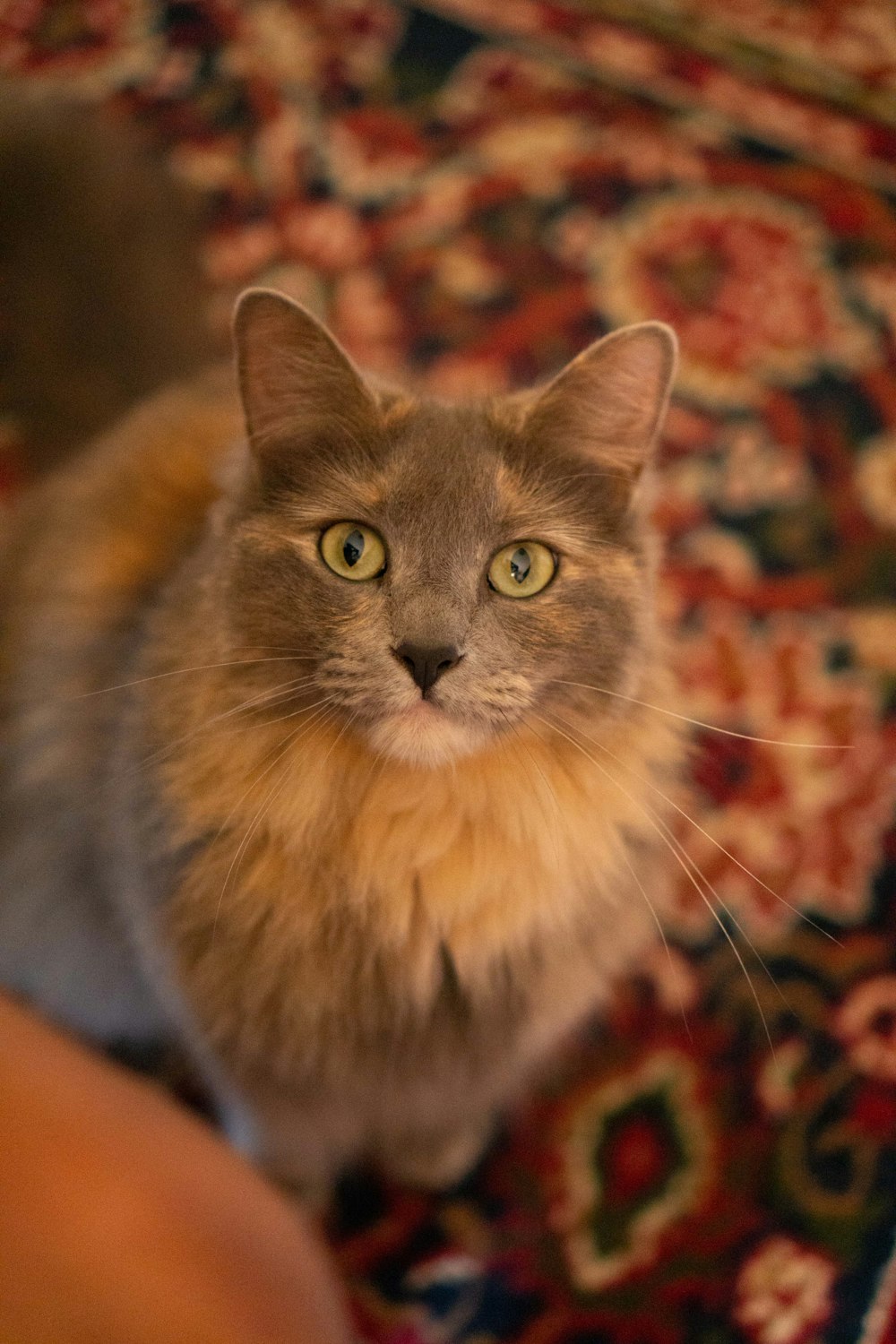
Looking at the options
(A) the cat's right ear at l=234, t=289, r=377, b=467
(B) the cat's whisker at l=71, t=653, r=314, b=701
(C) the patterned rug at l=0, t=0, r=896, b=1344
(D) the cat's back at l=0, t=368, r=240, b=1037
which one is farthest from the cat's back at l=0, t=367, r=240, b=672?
(C) the patterned rug at l=0, t=0, r=896, b=1344

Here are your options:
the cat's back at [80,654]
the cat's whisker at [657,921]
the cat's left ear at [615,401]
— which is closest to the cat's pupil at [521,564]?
the cat's left ear at [615,401]

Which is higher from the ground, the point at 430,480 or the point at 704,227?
the point at 704,227

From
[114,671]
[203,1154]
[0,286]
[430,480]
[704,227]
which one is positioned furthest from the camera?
[704,227]

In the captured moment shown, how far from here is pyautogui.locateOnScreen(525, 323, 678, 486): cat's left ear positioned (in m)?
0.81

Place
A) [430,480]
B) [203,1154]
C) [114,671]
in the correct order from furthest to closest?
[114,671] < [203,1154] < [430,480]

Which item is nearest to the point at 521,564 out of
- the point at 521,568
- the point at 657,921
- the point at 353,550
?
the point at 521,568

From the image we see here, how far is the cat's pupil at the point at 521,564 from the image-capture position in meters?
0.83

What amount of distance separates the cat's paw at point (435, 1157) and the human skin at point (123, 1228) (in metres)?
0.25

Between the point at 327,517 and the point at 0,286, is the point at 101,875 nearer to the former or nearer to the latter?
the point at 327,517

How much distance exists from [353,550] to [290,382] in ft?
0.49

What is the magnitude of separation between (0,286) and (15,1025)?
→ 0.88 m

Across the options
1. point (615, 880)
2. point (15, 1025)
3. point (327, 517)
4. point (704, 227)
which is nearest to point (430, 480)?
point (327, 517)

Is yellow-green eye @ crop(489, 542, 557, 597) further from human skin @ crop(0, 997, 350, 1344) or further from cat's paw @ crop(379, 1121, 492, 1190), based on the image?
cat's paw @ crop(379, 1121, 492, 1190)

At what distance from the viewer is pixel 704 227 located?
1.72 m
